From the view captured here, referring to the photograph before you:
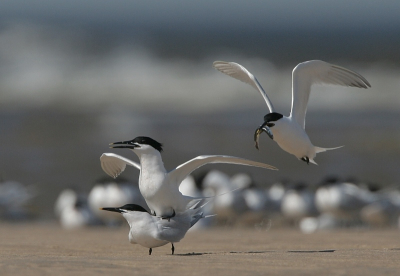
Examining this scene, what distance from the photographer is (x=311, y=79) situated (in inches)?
316

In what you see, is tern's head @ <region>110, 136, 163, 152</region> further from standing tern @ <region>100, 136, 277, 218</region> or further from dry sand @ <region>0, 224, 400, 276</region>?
dry sand @ <region>0, 224, 400, 276</region>

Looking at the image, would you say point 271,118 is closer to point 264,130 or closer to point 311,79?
point 264,130

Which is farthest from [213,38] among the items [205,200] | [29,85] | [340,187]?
[205,200]

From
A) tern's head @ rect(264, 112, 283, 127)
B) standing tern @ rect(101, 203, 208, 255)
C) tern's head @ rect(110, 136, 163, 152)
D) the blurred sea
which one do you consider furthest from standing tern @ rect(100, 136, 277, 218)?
the blurred sea

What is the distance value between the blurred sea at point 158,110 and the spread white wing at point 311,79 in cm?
665

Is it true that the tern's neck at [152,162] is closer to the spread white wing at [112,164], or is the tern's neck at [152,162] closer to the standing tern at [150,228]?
the standing tern at [150,228]

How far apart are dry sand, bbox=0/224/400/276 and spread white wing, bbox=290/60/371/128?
4.51ft

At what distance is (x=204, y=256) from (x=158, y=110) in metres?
19.8

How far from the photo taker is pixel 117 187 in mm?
12227

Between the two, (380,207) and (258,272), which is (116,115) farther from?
(258,272)

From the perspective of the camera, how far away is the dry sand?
5.00 metres

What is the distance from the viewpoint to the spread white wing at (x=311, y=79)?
7.86m

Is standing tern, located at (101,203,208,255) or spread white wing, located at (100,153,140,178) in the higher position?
spread white wing, located at (100,153,140,178)

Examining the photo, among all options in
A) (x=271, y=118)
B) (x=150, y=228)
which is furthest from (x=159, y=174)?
(x=271, y=118)
